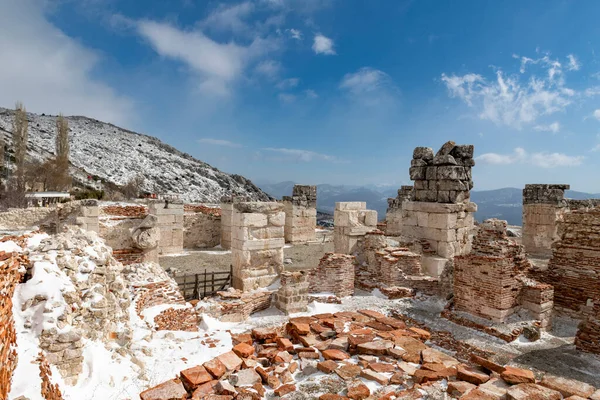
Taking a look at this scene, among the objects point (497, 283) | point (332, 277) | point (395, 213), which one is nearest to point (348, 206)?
point (332, 277)

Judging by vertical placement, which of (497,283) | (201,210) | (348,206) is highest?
(348,206)

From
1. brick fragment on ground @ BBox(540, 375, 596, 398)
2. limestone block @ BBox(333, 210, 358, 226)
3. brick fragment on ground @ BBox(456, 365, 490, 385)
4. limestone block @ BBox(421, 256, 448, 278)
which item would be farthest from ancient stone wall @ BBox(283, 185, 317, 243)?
brick fragment on ground @ BBox(540, 375, 596, 398)

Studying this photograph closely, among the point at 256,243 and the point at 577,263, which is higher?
the point at 256,243

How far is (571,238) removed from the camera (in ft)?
25.6

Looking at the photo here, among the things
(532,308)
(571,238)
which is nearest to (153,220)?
(532,308)

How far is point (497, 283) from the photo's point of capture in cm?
692

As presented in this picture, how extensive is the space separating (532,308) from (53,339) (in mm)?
7722

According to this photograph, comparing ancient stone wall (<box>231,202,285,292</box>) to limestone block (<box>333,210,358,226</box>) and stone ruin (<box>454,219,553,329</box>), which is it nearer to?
limestone block (<box>333,210,358,226</box>)

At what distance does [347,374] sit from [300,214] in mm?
14476

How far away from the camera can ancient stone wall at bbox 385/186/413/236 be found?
1956 cm

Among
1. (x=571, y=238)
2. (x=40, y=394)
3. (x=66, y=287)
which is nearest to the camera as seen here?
(x=40, y=394)

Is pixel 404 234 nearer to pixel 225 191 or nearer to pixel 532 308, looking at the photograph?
pixel 532 308

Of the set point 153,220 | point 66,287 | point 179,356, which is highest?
point 153,220

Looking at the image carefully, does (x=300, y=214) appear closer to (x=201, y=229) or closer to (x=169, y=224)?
(x=201, y=229)
